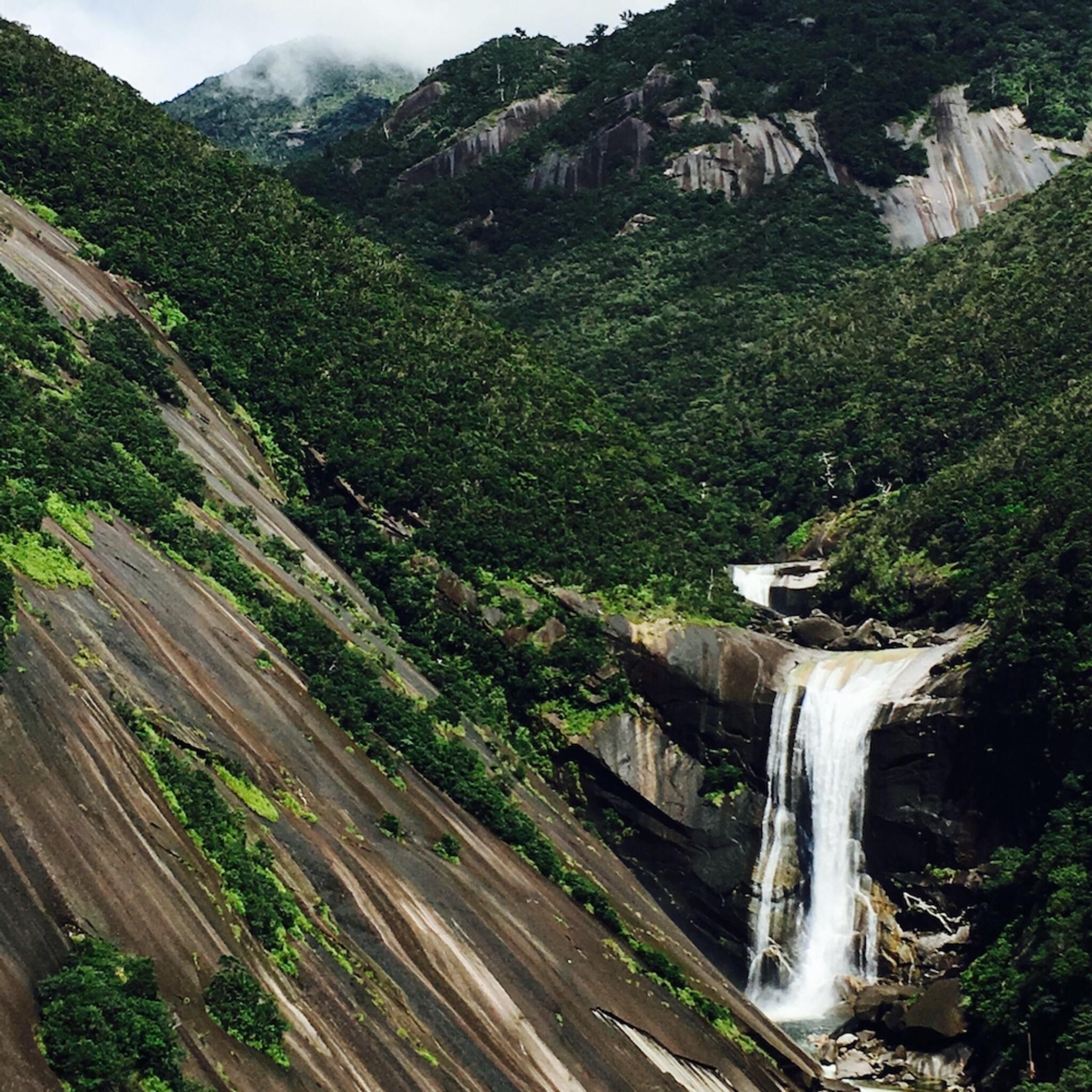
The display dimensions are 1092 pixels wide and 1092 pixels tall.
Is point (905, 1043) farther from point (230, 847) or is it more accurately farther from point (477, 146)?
point (477, 146)

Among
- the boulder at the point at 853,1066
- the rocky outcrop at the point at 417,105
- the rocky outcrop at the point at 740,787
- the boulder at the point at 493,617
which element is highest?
the rocky outcrop at the point at 417,105

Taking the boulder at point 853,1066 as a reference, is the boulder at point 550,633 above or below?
above

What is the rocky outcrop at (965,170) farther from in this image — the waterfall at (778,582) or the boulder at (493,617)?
the boulder at (493,617)

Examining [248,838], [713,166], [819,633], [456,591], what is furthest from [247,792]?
[713,166]

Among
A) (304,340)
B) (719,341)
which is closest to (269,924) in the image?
(304,340)

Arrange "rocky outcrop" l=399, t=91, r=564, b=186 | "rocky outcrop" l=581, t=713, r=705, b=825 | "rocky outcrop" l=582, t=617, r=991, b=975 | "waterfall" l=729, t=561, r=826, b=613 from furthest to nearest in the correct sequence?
"rocky outcrop" l=399, t=91, r=564, b=186 < "waterfall" l=729, t=561, r=826, b=613 < "rocky outcrop" l=581, t=713, r=705, b=825 < "rocky outcrop" l=582, t=617, r=991, b=975

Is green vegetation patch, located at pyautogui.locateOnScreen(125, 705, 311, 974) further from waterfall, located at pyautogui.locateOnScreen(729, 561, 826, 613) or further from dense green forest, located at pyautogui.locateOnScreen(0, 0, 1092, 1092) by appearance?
waterfall, located at pyautogui.locateOnScreen(729, 561, 826, 613)

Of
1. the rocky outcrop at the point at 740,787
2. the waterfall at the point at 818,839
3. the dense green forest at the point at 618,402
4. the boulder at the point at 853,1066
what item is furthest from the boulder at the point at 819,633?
the boulder at the point at 853,1066

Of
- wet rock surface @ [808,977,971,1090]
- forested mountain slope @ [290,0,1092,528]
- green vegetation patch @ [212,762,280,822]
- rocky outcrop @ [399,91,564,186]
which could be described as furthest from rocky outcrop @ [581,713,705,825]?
rocky outcrop @ [399,91,564,186]
